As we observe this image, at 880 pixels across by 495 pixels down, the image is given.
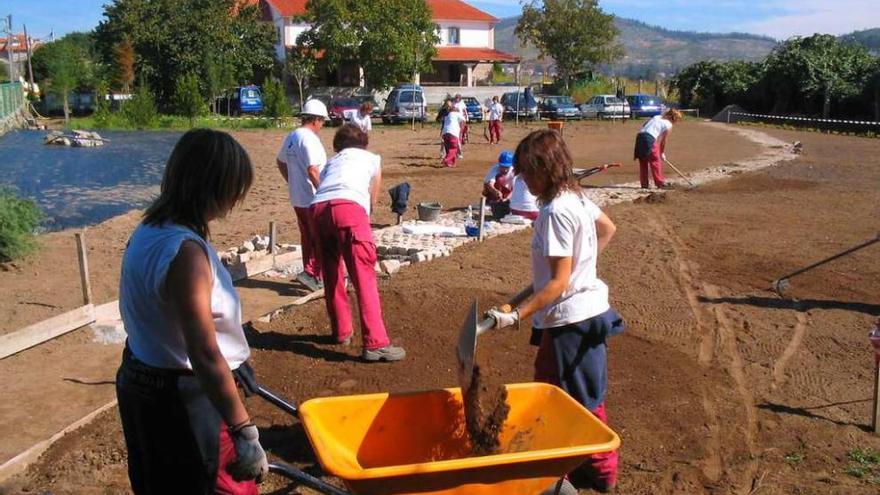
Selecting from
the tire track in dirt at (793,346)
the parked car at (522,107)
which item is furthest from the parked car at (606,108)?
the tire track in dirt at (793,346)

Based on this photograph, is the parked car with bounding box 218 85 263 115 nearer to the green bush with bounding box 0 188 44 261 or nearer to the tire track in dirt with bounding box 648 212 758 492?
the green bush with bounding box 0 188 44 261

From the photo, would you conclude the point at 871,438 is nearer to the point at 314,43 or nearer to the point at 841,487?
the point at 841,487

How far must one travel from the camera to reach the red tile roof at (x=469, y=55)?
56.1 metres

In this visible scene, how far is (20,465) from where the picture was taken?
4.45 metres

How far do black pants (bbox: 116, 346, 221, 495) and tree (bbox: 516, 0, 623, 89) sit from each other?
52904mm

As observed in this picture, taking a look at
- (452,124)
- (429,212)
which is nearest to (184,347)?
(429,212)

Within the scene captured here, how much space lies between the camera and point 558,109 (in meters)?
38.2

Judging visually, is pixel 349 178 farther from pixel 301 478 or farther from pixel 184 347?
pixel 184 347

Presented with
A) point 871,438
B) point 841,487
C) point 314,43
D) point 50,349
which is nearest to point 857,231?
point 871,438

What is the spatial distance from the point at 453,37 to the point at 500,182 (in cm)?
5053

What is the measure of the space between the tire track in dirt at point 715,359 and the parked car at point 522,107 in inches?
1099

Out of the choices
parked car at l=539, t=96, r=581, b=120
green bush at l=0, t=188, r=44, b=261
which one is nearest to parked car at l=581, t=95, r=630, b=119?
parked car at l=539, t=96, r=581, b=120

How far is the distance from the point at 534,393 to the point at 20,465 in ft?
9.21

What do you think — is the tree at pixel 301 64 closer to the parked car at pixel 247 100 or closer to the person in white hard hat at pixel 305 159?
the parked car at pixel 247 100
